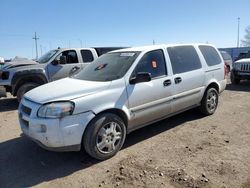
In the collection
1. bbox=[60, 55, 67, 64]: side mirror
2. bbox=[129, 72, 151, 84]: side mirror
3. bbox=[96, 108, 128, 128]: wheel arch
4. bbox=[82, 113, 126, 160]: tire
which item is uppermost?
bbox=[60, 55, 67, 64]: side mirror

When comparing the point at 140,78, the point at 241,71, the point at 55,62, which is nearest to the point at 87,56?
the point at 55,62

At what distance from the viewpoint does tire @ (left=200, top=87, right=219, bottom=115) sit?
6000 millimetres

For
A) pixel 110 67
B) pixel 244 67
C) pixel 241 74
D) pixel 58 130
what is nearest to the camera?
pixel 58 130

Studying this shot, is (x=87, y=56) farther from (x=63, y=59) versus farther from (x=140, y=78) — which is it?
(x=140, y=78)

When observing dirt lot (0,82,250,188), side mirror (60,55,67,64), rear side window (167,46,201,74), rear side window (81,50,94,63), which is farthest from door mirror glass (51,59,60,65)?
rear side window (167,46,201,74)

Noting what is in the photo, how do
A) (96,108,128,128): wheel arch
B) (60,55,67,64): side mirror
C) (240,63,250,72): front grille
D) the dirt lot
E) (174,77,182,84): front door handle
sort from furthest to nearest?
1. (240,63,250,72): front grille
2. (60,55,67,64): side mirror
3. (174,77,182,84): front door handle
4. (96,108,128,128): wheel arch
5. the dirt lot

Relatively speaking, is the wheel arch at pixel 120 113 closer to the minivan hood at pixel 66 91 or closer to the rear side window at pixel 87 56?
the minivan hood at pixel 66 91

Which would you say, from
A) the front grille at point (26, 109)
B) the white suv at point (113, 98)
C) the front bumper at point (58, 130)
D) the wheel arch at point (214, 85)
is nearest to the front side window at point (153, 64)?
the white suv at point (113, 98)

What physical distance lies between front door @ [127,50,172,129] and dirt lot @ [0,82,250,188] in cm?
52

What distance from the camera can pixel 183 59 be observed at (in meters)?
5.46

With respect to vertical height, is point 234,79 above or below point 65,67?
below

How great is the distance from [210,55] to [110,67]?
9.34 ft

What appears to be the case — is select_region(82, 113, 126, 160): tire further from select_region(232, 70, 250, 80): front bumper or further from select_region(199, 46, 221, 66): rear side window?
select_region(232, 70, 250, 80): front bumper

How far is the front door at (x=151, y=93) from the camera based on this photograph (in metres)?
4.41
